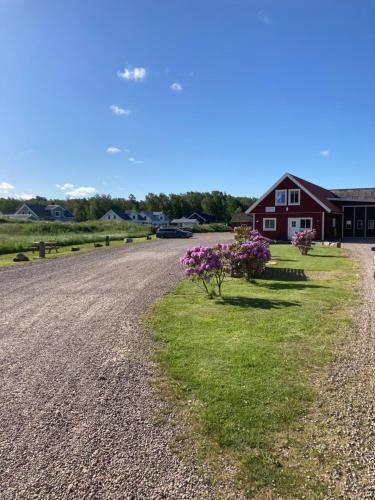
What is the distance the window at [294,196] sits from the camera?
110ft

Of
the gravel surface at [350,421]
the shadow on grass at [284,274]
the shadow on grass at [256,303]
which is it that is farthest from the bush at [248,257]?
the gravel surface at [350,421]

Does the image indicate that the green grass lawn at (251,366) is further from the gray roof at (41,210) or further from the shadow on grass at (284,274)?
the gray roof at (41,210)

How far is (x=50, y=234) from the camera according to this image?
42438 millimetres

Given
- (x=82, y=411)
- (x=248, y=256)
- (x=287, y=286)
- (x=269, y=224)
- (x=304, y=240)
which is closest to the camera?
(x=82, y=411)

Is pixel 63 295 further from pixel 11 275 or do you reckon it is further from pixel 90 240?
pixel 90 240

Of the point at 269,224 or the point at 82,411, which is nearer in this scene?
the point at 82,411

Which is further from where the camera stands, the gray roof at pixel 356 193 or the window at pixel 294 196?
the gray roof at pixel 356 193

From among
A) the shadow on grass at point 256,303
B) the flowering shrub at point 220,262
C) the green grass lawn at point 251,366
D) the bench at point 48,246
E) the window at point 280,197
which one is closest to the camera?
the green grass lawn at point 251,366

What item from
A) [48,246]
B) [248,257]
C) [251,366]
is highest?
[248,257]

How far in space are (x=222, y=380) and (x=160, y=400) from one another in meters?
0.83

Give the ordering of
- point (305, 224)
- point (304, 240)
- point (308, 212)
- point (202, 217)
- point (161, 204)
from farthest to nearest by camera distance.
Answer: point (161, 204) < point (202, 217) < point (305, 224) < point (308, 212) < point (304, 240)

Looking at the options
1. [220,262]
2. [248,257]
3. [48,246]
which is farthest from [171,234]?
[220,262]

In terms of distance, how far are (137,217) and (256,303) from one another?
9342 centimetres

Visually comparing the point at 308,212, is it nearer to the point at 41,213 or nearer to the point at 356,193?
the point at 356,193
